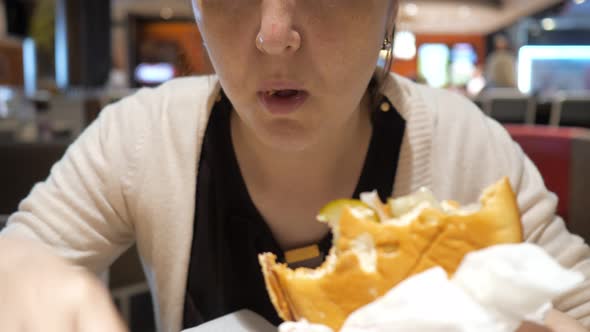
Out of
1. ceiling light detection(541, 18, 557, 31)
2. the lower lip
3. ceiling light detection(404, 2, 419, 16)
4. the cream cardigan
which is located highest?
ceiling light detection(404, 2, 419, 16)

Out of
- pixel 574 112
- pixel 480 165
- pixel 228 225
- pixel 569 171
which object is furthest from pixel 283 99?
pixel 574 112

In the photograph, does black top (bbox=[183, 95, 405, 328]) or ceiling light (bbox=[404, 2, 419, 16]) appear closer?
black top (bbox=[183, 95, 405, 328])

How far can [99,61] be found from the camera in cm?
435

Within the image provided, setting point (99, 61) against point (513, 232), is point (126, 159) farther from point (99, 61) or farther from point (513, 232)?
point (99, 61)

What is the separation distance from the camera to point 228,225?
32.7 inches

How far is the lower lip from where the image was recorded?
56 centimetres

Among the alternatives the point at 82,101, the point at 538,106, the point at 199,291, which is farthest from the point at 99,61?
the point at 199,291

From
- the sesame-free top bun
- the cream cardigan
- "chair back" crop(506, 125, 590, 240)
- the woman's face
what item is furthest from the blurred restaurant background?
the sesame-free top bun


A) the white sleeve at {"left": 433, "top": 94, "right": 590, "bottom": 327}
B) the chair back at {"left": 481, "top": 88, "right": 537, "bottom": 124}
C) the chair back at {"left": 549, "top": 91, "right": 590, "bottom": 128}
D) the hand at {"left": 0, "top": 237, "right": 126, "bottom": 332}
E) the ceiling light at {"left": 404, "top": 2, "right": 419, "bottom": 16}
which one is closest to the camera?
the hand at {"left": 0, "top": 237, "right": 126, "bottom": 332}

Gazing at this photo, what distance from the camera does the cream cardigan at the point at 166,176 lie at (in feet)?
2.54

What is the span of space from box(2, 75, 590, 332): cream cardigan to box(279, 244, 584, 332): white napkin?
0.40 m

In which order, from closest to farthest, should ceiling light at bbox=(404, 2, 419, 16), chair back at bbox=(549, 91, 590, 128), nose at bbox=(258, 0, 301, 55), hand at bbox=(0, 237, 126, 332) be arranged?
hand at bbox=(0, 237, 126, 332)
nose at bbox=(258, 0, 301, 55)
chair back at bbox=(549, 91, 590, 128)
ceiling light at bbox=(404, 2, 419, 16)

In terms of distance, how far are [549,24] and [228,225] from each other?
475 inches

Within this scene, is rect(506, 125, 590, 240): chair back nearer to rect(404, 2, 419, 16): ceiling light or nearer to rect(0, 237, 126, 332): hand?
rect(0, 237, 126, 332): hand
